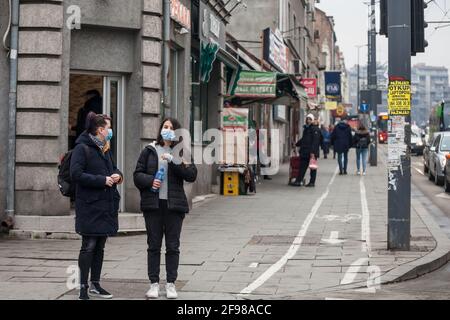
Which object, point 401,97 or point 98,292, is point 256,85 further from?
point 98,292

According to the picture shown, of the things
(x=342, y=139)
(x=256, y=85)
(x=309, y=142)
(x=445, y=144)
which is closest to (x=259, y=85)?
(x=256, y=85)

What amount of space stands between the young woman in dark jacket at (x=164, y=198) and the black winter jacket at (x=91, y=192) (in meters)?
0.34

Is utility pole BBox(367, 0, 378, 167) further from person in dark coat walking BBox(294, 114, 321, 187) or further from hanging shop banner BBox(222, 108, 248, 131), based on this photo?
hanging shop banner BBox(222, 108, 248, 131)

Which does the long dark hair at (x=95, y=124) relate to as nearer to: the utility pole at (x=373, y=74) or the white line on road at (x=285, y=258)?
the white line on road at (x=285, y=258)

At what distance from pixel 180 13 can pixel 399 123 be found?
5.51 metres

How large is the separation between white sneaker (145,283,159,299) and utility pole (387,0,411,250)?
169 inches

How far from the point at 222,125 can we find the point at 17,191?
29.4ft

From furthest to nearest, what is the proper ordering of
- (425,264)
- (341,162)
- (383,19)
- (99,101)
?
(341,162) → (99,101) → (383,19) → (425,264)

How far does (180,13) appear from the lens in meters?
14.9

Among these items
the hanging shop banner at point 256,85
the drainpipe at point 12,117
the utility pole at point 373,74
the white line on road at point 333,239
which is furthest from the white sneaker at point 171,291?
the utility pole at point 373,74

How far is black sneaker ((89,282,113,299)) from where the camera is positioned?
7.83 metres

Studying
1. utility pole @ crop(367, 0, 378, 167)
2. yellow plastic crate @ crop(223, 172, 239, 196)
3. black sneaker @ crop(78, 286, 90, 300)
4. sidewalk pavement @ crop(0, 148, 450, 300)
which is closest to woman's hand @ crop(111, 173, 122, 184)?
black sneaker @ crop(78, 286, 90, 300)
